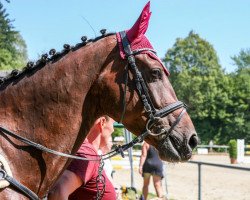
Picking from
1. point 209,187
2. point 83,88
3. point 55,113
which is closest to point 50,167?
point 55,113

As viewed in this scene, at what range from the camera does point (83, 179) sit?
3574 millimetres

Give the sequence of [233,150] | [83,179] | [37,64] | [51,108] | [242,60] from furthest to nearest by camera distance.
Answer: [242,60] < [233,150] < [83,179] < [37,64] < [51,108]

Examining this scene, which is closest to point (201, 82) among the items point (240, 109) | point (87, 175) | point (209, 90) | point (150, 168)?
point (209, 90)

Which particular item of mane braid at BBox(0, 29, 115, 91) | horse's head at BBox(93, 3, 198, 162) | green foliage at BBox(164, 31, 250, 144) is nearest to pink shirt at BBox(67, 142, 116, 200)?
horse's head at BBox(93, 3, 198, 162)

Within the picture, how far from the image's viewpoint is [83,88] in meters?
2.88

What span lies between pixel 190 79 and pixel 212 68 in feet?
15.0

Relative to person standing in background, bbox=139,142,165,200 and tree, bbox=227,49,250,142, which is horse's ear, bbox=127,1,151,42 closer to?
person standing in background, bbox=139,142,165,200

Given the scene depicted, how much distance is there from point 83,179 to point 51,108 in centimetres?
96

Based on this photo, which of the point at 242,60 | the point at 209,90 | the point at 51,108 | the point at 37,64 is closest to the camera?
the point at 51,108

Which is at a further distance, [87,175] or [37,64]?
[87,175]

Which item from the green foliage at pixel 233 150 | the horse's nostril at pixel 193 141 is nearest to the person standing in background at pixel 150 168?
the horse's nostril at pixel 193 141

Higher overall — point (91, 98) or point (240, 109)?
point (240, 109)

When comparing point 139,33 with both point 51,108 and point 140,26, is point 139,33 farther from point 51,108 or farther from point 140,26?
point 51,108

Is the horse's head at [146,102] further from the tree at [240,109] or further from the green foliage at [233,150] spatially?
the tree at [240,109]
